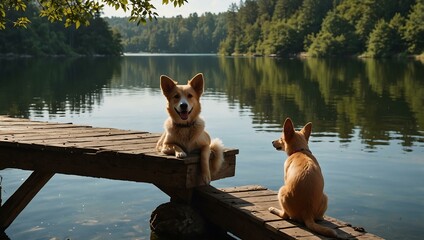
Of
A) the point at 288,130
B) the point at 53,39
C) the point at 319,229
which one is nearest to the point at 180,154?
the point at 288,130

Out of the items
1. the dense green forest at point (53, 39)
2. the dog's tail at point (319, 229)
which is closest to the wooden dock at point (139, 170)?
the dog's tail at point (319, 229)

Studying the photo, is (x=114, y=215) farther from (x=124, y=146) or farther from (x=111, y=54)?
(x=111, y=54)

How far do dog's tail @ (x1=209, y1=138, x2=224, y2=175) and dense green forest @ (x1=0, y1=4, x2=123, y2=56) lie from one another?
110m

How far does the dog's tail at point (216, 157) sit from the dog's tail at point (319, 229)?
2150 millimetres

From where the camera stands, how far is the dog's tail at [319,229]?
6.23m

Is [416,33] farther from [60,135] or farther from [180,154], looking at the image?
[180,154]

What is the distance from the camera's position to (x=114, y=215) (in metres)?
10.0

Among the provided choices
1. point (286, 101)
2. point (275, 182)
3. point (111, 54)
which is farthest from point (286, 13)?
point (275, 182)

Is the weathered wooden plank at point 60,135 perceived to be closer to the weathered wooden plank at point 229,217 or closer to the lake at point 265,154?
the lake at point 265,154

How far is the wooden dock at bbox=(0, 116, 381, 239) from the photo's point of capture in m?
7.34

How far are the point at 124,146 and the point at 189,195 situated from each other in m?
1.25

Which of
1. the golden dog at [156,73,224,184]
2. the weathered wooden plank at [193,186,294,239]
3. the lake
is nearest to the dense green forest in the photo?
the lake

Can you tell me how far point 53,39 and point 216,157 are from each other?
131197mm

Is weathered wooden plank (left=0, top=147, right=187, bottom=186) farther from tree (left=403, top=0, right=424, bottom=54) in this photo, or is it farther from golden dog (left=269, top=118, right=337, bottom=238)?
tree (left=403, top=0, right=424, bottom=54)
